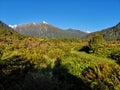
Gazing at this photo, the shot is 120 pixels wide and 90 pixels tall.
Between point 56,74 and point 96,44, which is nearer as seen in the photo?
point 56,74

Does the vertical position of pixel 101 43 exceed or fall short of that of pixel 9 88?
it exceeds it

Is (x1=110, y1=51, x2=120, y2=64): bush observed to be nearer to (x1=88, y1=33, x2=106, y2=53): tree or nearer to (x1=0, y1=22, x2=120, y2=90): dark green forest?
(x1=88, y1=33, x2=106, y2=53): tree

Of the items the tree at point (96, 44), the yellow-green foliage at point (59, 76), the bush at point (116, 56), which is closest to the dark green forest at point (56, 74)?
the yellow-green foliage at point (59, 76)

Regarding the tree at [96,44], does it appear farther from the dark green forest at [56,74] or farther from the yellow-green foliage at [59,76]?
the yellow-green foliage at [59,76]

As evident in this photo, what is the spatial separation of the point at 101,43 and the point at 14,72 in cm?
2447

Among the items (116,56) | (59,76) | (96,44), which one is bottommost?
(59,76)

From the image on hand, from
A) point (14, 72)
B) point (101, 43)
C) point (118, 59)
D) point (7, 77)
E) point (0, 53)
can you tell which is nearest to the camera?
point (7, 77)

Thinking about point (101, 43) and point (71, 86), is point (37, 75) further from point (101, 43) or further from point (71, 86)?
point (101, 43)

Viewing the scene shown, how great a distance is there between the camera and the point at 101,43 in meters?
44.2

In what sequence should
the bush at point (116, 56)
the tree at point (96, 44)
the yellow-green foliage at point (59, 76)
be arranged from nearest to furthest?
the yellow-green foliage at point (59, 76)
the bush at point (116, 56)
the tree at point (96, 44)

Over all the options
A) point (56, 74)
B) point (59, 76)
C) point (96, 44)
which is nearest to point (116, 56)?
point (96, 44)

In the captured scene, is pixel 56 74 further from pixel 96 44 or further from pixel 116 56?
pixel 96 44

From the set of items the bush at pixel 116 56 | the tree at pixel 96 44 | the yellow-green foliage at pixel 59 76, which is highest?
the tree at pixel 96 44

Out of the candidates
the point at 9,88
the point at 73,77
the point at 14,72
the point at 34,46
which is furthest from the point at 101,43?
the point at 9,88
